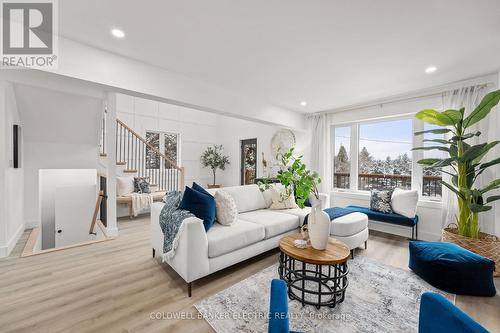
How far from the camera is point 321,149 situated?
16.9 ft

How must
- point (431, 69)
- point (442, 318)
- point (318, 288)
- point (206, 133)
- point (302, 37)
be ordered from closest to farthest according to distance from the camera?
1. point (442, 318)
2. point (318, 288)
3. point (302, 37)
4. point (431, 69)
5. point (206, 133)

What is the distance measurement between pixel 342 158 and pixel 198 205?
154 inches

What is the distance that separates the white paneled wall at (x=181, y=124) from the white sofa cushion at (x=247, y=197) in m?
4.12

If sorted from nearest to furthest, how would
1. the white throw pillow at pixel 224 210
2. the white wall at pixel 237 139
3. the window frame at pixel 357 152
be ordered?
1. the white throw pillow at pixel 224 210
2. the window frame at pixel 357 152
3. the white wall at pixel 237 139

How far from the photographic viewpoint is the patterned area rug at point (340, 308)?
66.1 inches

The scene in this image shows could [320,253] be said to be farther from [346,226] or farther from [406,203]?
[406,203]

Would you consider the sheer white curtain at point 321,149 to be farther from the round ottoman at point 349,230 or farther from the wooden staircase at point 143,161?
the wooden staircase at point 143,161

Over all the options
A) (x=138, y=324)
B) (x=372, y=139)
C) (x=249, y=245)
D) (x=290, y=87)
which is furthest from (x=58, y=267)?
(x=372, y=139)

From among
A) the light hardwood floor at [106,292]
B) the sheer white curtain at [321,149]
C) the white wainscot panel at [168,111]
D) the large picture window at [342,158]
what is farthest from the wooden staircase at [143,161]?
the large picture window at [342,158]

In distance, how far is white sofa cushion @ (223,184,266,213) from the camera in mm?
3365

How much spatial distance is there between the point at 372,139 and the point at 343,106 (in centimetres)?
94

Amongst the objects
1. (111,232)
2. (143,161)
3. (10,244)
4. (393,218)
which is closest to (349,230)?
(393,218)

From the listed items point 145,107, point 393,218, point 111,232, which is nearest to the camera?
point 111,232

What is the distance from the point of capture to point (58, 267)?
2484 millimetres
